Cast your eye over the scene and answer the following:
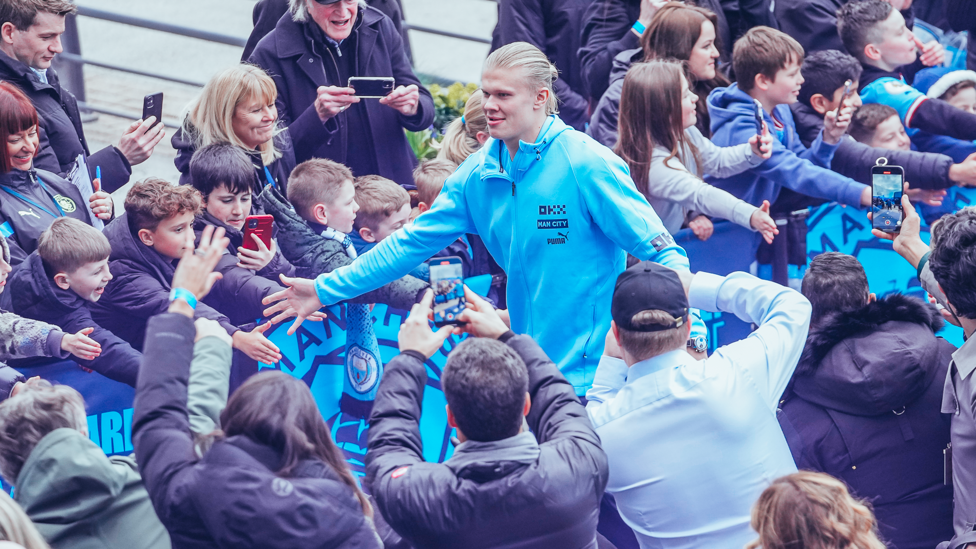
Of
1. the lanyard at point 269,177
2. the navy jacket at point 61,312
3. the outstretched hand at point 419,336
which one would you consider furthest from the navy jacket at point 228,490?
the lanyard at point 269,177

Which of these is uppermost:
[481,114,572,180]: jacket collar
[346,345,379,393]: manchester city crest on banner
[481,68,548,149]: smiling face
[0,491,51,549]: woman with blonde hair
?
[481,68,548,149]: smiling face

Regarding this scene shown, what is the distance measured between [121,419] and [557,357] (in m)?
1.76

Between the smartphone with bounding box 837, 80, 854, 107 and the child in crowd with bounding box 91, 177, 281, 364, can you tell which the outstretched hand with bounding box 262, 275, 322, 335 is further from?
the smartphone with bounding box 837, 80, 854, 107

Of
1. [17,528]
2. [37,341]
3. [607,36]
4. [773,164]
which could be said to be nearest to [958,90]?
[773,164]

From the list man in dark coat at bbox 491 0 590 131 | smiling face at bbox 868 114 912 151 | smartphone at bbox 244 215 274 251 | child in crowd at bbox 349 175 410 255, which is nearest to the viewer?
smartphone at bbox 244 215 274 251

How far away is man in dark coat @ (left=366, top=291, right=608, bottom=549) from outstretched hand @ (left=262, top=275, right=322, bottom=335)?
3.93ft

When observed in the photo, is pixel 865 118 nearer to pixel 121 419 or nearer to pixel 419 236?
pixel 419 236

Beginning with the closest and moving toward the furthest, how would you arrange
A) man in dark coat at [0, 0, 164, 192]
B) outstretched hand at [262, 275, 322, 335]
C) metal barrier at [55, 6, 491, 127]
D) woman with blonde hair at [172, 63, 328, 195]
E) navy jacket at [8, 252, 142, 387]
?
navy jacket at [8, 252, 142, 387]
outstretched hand at [262, 275, 322, 335]
man in dark coat at [0, 0, 164, 192]
woman with blonde hair at [172, 63, 328, 195]
metal barrier at [55, 6, 491, 127]

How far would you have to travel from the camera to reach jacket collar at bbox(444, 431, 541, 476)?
9.05ft

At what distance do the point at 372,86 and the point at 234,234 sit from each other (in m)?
1.28

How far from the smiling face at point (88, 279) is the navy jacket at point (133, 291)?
0.45 feet

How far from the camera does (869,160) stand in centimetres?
593

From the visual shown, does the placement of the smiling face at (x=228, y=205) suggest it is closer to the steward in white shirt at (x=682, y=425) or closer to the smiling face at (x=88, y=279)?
the smiling face at (x=88, y=279)

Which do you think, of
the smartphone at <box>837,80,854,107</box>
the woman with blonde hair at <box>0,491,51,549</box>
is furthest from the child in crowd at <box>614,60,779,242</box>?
the woman with blonde hair at <box>0,491,51,549</box>
